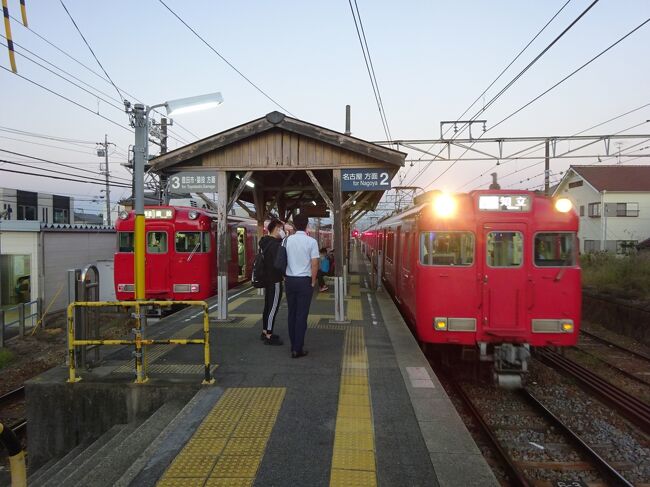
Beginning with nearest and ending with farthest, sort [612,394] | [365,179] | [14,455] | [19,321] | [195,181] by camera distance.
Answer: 1. [14,455]
2. [612,394]
3. [365,179]
4. [195,181]
5. [19,321]

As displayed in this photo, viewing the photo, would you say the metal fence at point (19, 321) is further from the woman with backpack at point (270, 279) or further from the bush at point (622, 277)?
the bush at point (622, 277)

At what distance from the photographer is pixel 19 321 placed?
50.3 feet

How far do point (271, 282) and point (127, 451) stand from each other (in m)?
3.37

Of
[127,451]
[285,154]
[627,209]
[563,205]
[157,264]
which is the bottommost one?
[127,451]

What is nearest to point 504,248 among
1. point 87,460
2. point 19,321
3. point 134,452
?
point 134,452

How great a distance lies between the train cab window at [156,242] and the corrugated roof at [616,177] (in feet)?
90.8

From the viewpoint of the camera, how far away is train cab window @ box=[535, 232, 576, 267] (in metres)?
6.47

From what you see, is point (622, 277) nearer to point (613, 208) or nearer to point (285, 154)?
point (285, 154)

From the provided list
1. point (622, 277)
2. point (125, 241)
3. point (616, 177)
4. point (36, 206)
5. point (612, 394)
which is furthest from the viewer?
point (36, 206)

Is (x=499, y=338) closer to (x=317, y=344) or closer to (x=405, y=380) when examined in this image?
(x=405, y=380)

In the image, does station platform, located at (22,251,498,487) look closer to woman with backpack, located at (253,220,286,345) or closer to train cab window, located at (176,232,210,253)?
woman with backpack, located at (253,220,286,345)

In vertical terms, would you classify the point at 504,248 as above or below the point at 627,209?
below

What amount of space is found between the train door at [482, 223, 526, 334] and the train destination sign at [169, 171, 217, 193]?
5.10 metres

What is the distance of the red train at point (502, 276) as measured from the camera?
638cm
